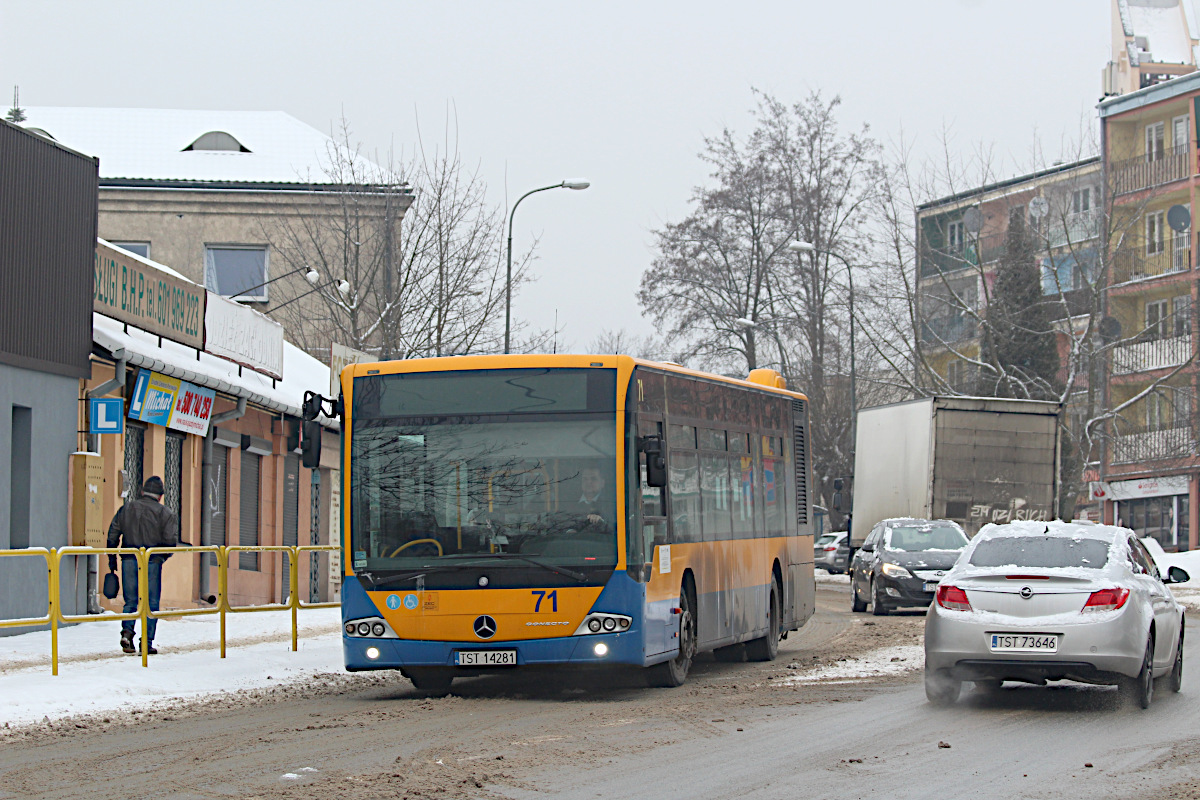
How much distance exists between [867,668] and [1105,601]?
15.3ft

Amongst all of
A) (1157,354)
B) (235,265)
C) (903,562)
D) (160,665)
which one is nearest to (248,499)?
(903,562)

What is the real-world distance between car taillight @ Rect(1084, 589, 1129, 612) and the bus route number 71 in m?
4.09

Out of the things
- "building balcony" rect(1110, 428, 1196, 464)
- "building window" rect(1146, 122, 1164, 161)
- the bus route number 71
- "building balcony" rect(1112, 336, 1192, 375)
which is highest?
"building window" rect(1146, 122, 1164, 161)

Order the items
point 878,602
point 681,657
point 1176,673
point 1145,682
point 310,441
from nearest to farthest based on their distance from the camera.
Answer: point 1145,682 < point 310,441 < point 1176,673 < point 681,657 < point 878,602

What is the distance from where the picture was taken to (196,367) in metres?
24.8

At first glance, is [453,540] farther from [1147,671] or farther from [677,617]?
[1147,671]

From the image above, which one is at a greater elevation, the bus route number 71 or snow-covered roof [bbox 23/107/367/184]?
snow-covered roof [bbox 23/107/367/184]

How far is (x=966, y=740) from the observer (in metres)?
10.7

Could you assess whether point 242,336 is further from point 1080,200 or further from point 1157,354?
point 1157,354

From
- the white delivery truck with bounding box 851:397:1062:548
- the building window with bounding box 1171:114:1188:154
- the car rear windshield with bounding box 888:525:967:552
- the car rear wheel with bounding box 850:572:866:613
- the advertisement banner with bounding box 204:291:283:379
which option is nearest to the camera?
the advertisement banner with bounding box 204:291:283:379

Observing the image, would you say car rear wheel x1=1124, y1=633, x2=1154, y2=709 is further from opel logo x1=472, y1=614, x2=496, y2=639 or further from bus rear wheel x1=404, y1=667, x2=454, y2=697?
bus rear wheel x1=404, y1=667, x2=454, y2=697

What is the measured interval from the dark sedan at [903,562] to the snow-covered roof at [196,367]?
9.75 m

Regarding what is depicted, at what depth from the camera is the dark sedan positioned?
2652 cm

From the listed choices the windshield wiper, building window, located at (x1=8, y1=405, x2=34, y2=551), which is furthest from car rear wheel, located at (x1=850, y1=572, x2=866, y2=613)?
the windshield wiper
